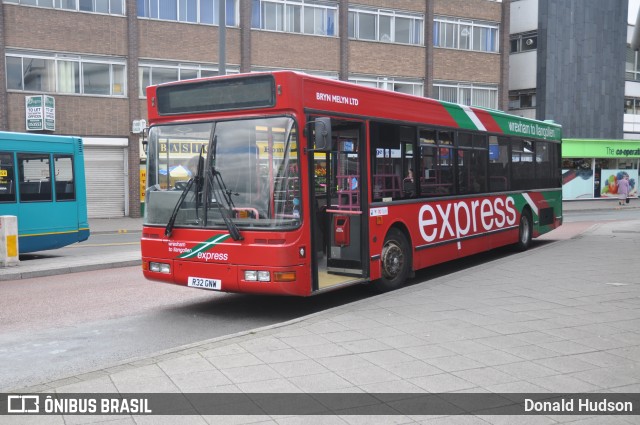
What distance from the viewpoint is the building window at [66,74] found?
26.8 meters

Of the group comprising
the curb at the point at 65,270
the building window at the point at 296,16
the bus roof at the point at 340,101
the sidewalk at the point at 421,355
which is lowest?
the curb at the point at 65,270

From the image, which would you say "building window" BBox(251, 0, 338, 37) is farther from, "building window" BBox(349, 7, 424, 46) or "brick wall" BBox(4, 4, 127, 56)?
"brick wall" BBox(4, 4, 127, 56)

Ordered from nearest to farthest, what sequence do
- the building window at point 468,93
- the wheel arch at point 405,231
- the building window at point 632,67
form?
the wheel arch at point 405,231
the building window at point 468,93
the building window at point 632,67

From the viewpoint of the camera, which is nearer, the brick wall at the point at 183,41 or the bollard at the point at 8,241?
the bollard at the point at 8,241

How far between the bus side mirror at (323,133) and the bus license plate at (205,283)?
212cm

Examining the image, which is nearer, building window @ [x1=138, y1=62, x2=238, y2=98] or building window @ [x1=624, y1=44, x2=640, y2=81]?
building window @ [x1=138, y1=62, x2=238, y2=98]

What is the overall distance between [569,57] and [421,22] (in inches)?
423

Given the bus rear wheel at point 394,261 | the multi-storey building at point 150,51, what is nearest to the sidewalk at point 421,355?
the bus rear wheel at point 394,261

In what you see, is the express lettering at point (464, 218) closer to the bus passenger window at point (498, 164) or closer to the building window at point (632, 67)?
the bus passenger window at point (498, 164)

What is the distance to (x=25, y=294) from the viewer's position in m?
10.3

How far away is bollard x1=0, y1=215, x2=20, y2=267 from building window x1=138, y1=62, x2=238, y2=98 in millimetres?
16981

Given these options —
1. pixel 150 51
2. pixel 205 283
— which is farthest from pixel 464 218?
pixel 150 51

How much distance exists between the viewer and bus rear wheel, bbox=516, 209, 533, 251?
1503cm

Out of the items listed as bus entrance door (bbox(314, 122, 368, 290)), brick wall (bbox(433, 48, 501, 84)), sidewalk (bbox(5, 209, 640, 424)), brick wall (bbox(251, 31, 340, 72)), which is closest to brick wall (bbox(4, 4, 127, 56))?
brick wall (bbox(251, 31, 340, 72))
